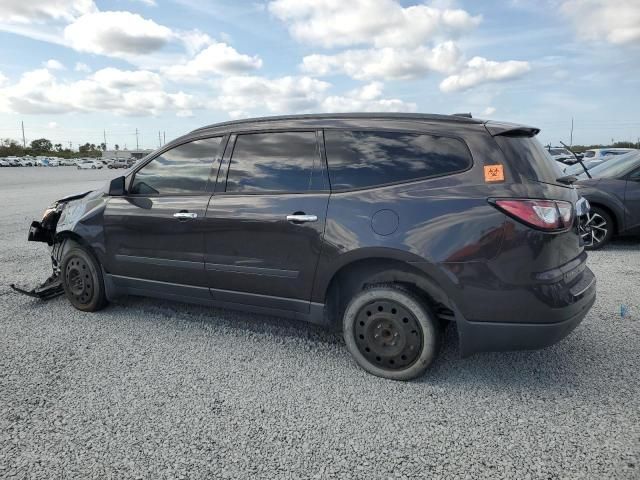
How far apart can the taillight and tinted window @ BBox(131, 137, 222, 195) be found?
7.49ft

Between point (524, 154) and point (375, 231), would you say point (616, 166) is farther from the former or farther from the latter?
point (375, 231)

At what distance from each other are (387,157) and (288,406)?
1.74m

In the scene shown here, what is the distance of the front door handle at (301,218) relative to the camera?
327 cm

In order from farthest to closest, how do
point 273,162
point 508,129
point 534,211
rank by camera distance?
point 273,162, point 508,129, point 534,211

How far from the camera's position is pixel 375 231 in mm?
3061

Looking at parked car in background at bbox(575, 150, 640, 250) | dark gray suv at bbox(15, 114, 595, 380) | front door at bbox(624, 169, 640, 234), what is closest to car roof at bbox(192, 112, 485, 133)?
dark gray suv at bbox(15, 114, 595, 380)

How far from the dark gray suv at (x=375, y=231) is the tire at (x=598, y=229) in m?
4.42

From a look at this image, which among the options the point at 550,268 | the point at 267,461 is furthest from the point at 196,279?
the point at 550,268

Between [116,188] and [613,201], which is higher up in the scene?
[116,188]

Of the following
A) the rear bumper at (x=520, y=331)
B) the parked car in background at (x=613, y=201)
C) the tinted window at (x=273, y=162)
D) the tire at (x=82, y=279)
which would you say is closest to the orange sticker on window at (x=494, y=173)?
the rear bumper at (x=520, y=331)

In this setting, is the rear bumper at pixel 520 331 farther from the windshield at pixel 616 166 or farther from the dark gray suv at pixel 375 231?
the windshield at pixel 616 166

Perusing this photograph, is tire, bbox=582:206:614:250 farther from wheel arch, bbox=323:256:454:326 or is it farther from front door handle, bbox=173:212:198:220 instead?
front door handle, bbox=173:212:198:220

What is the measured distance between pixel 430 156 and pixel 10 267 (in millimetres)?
5925

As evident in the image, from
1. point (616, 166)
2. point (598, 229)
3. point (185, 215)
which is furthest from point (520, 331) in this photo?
point (616, 166)
